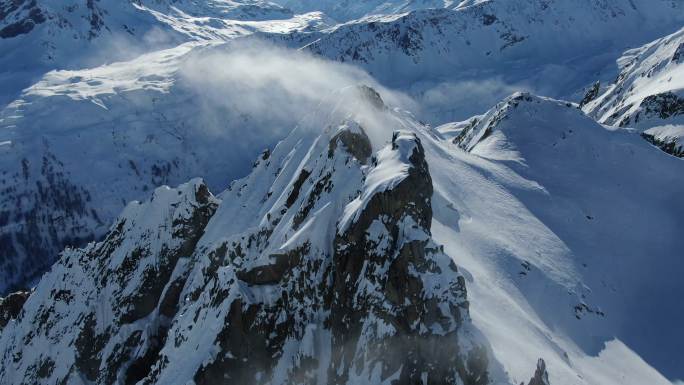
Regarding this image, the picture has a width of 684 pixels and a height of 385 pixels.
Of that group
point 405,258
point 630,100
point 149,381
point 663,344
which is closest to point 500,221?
point 663,344

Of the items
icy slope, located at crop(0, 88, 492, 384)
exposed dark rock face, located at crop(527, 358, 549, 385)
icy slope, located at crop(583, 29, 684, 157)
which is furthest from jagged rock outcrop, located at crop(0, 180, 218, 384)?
icy slope, located at crop(583, 29, 684, 157)

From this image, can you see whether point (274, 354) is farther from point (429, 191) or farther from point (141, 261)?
point (141, 261)

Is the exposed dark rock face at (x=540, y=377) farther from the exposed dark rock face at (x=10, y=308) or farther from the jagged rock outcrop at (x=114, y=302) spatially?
the exposed dark rock face at (x=10, y=308)

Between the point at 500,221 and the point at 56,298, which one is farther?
the point at 56,298

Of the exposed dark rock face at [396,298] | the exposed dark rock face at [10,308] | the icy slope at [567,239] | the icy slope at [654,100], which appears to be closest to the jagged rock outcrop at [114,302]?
the exposed dark rock face at [10,308]

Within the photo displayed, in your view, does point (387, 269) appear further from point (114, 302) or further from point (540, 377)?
point (114, 302)

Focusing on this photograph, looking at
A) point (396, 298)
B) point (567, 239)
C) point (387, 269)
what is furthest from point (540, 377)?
point (567, 239)
